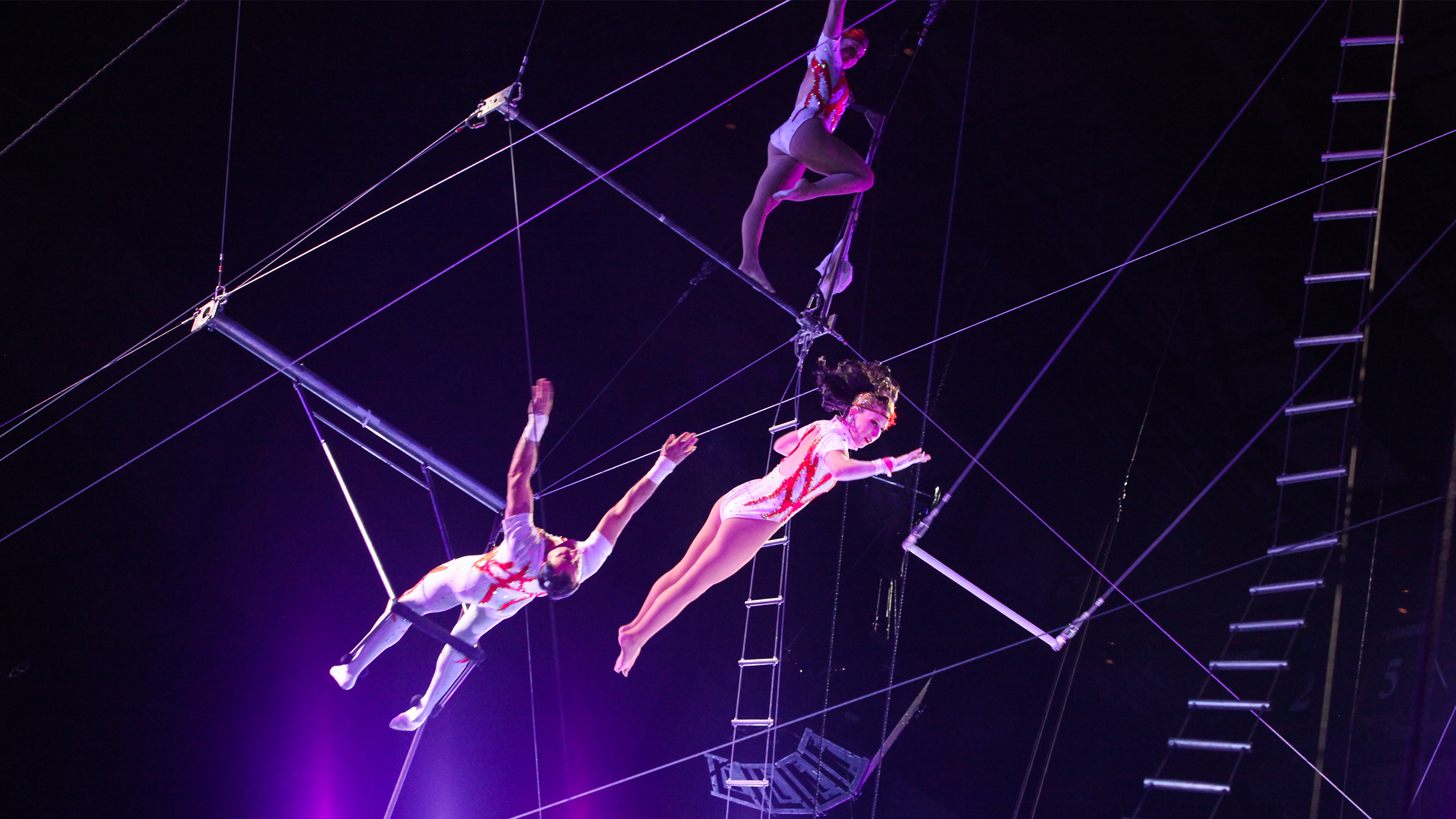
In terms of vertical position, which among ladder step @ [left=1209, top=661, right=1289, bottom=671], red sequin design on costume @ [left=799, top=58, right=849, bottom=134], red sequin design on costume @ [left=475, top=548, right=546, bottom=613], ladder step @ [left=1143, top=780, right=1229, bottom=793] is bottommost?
ladder step @ [left=1143, top=780, right=1229, bottom=793]

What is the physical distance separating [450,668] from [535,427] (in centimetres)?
126

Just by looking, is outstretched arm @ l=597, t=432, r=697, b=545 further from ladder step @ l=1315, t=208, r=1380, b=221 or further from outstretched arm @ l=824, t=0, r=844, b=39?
ladder step @ l=1315, t=208, r=1380, b=221

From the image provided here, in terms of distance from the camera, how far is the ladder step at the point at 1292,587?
507 cm

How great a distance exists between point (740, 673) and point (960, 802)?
1.63 m

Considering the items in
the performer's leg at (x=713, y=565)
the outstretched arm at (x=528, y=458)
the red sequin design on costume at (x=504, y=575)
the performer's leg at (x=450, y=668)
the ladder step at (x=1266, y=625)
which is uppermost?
the outstretched arm at (x=528, y=458)

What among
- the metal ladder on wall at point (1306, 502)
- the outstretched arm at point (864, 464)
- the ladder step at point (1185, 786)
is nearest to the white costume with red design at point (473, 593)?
the outstretched arm at point (864, 464)

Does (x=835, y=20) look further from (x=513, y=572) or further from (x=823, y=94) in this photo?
(x=513, y=572)

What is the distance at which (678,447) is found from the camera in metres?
4.16

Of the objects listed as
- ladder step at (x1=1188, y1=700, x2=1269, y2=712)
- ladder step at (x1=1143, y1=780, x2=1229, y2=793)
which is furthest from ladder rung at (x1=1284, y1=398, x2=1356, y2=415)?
ladder step at (x1=1143, y1=780, x2=1229, y2=793)

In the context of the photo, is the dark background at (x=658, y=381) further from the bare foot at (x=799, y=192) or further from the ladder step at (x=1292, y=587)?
the bare foot at (x=799, y=192)

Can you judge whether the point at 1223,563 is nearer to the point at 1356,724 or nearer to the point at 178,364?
the point at 1356,724

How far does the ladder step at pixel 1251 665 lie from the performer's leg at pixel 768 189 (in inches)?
140

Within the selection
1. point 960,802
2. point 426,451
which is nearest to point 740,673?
point 960,802

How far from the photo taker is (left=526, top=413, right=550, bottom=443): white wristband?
12.9 ft
